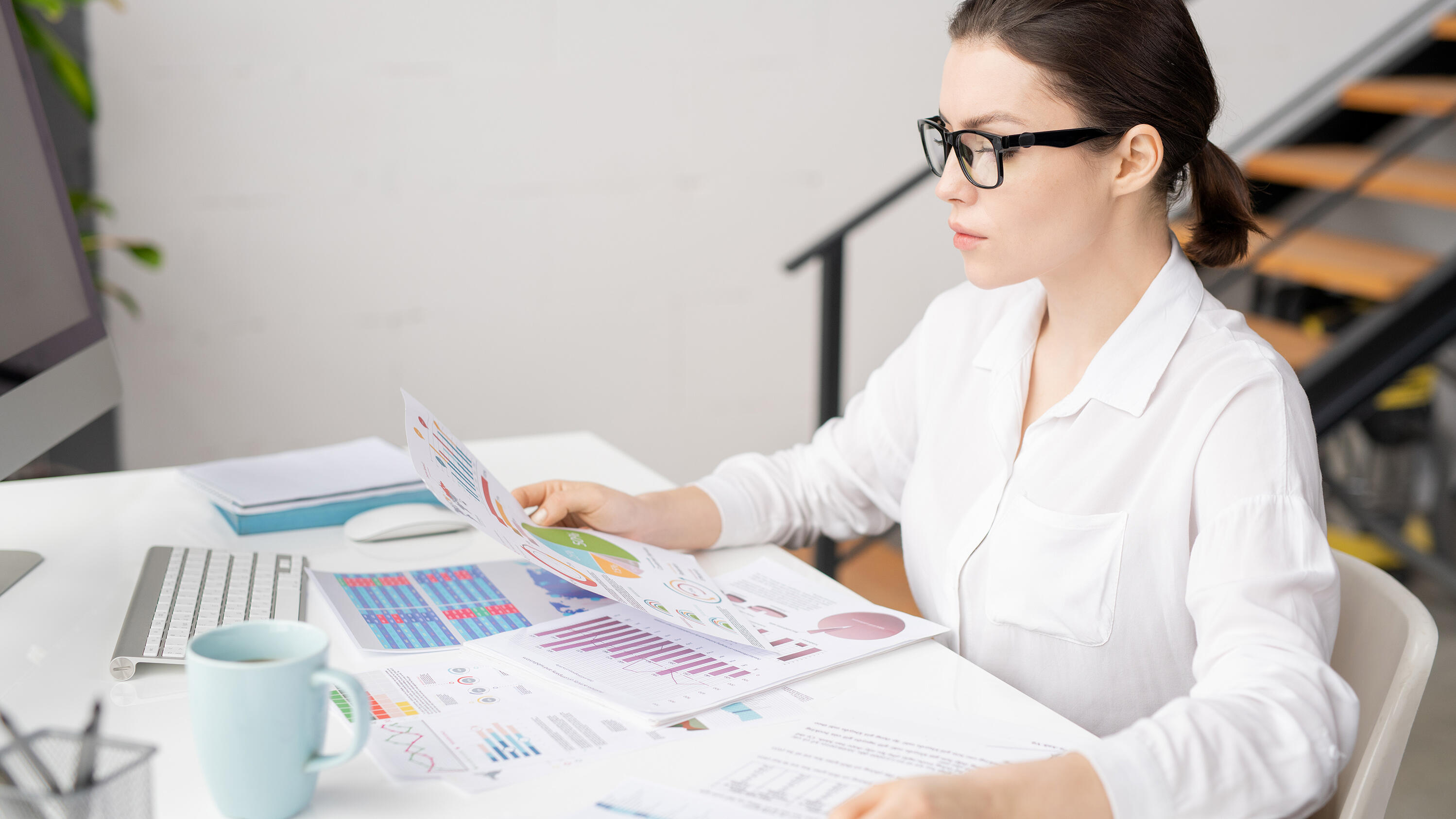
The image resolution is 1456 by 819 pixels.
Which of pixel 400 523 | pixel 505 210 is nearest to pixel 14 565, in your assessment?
pixel 400 523

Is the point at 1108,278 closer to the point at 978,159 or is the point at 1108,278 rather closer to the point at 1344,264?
the point at 978,159

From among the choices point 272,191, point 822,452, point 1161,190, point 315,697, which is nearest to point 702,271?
point 272,191

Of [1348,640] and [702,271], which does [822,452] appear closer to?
[1348,640]

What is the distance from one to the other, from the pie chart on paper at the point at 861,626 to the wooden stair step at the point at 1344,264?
1902 mm

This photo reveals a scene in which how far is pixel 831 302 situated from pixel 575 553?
4.66ft

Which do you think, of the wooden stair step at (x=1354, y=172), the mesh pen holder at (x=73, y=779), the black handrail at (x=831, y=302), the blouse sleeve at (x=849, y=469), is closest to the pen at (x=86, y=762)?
the mesh pen holder at (x=73, y=779)

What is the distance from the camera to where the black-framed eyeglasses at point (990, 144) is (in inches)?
40.3

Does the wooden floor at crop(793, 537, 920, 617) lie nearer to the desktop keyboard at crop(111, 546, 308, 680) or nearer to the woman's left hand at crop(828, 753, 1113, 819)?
the desktop keyboard at crop(111, 546, 308, 680)

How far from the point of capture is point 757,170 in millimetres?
3100

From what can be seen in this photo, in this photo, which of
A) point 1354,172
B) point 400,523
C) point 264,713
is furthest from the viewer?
point 1354,172

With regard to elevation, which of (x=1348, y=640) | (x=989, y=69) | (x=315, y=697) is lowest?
(x=1348, y=640)

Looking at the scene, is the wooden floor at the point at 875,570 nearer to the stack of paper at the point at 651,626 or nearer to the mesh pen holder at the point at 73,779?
the stack of paper at the point at 651,626

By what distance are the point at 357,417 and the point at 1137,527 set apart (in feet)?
7.35

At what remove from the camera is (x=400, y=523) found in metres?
1.22
